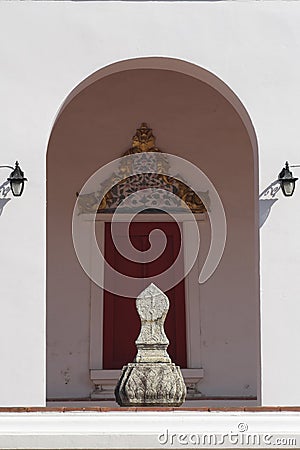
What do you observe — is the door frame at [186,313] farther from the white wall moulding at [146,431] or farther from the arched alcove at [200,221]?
the white wall moulding at [146,431]

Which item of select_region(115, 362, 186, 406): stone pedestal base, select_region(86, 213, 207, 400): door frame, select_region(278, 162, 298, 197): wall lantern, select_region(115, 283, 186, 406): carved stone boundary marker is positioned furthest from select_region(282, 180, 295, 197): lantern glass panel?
select_region(86, 213, 207, 400): door frame

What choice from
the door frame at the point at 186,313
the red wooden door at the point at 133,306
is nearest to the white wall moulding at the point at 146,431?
the door frame at the point at 186,313

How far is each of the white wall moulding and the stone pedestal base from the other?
699 millimetres

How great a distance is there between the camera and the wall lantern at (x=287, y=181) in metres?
10.8

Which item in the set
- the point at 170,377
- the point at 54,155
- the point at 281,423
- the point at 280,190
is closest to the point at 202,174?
the point at 54,155

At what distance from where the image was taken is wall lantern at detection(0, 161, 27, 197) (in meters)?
10.6

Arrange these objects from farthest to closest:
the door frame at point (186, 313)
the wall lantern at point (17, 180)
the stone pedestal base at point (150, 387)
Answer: the door frame at point (186, 313), the wall lantern at point (17, 180), the stone pedestal base at point (150, 387)

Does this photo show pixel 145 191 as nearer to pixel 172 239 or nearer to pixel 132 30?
pixel 172 239

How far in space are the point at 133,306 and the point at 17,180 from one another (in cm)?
300

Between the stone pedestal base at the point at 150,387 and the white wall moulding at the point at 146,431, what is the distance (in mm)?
699

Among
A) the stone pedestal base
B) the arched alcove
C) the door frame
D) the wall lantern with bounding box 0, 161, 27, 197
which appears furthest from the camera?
the arched alcove

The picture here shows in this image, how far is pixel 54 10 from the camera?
431 inches

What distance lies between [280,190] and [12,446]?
10.4 ft

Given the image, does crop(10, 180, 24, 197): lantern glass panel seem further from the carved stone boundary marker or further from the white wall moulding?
the white wall moulding
